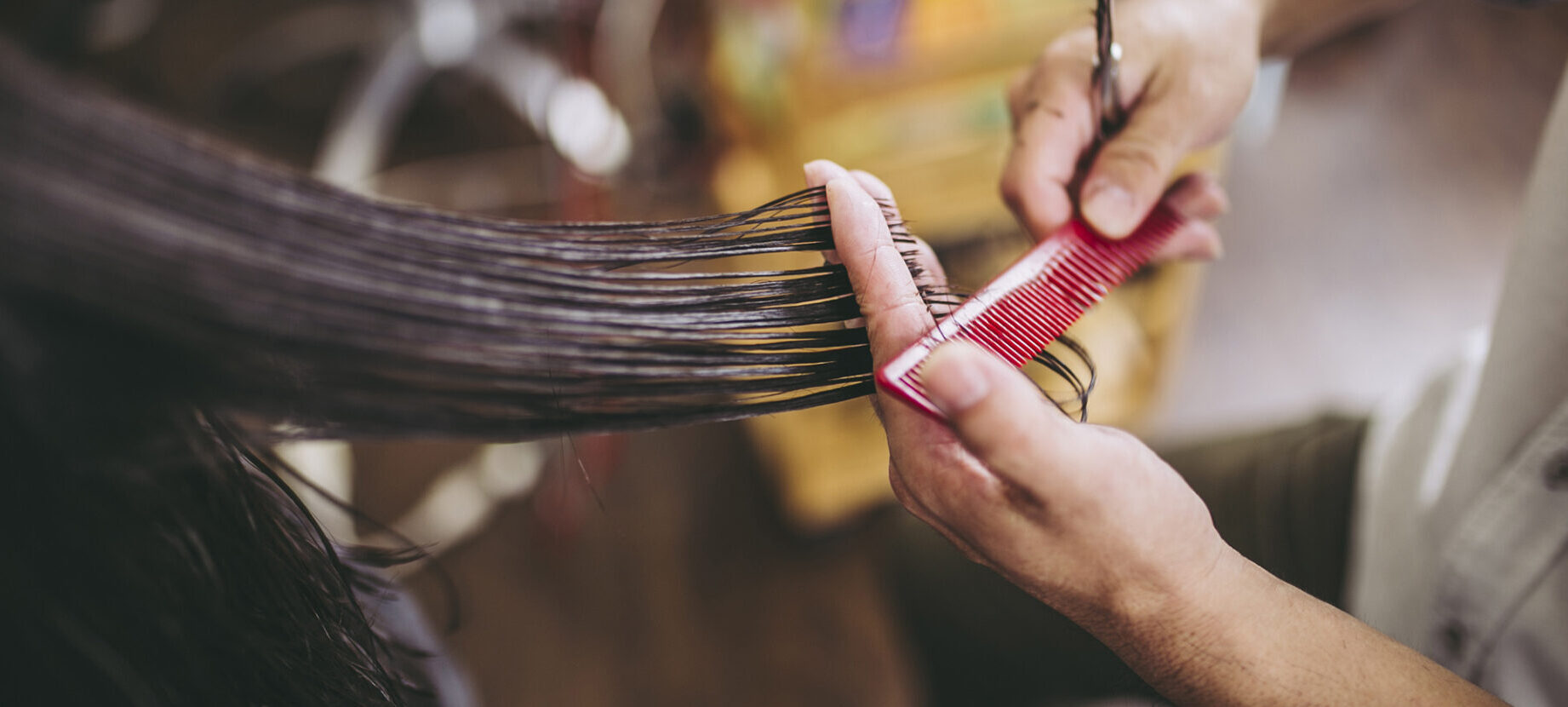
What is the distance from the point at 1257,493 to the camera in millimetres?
859

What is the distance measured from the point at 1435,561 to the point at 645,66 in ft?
6.75

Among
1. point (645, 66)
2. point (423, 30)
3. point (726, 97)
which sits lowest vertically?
point (726, 97)

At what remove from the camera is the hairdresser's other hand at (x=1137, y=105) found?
2.11 feet

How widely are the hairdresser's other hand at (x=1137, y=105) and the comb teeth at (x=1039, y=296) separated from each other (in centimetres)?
3

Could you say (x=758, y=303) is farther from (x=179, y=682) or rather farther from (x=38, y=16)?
(x=38, y=16)

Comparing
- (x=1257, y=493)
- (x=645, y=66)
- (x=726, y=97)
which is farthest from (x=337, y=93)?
(x=1257, y=493)

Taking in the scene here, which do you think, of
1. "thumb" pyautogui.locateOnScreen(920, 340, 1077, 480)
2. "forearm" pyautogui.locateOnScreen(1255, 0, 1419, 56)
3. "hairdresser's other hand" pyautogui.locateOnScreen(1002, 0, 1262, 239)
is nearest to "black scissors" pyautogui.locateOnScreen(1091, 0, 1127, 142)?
"hairdresser's other hand" pyautogui.locateOnScreen(1002, 0, 1262, 239)

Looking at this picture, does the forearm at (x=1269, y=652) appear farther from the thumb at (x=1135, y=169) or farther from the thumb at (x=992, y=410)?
the thumb at (x=1135, y=169)

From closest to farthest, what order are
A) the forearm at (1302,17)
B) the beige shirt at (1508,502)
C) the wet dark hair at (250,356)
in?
the wet dark hair at (250,356) → the beige shirt at (1508,502) → the forearm at (1302,17)

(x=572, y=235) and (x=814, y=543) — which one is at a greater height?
(x=572, y=235)

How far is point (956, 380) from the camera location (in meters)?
0.39

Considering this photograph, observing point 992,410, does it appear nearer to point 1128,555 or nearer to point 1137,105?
point 1128,555

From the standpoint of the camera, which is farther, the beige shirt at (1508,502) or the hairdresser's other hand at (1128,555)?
the beige shirt at (1508,502)

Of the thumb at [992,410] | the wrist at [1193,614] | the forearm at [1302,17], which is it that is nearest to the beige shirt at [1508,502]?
the forearm at [1302,17]
